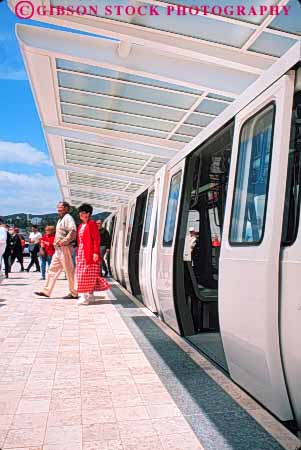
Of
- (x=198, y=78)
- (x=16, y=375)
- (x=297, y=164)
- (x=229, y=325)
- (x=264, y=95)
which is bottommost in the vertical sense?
(x=16, y=375)

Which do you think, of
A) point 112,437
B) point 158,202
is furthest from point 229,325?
point 158,202

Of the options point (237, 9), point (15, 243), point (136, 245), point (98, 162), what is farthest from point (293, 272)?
point (15, 243)

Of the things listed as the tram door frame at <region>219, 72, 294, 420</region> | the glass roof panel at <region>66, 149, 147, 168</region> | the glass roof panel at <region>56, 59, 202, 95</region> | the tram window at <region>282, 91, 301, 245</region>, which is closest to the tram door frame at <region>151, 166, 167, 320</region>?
the glass roof panel at <region>56, 59, 202, 95</region>

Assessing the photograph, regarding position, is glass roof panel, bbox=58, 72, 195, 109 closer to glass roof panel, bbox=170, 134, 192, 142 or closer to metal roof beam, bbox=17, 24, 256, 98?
metal roof beam, bbox=17, 24, 256, 98

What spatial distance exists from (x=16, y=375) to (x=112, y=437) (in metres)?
1.81

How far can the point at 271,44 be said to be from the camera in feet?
28.1

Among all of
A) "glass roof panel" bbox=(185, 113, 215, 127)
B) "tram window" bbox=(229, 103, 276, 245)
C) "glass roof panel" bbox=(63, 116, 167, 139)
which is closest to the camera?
"tram window" bbox=(229, 103, 276, 245)

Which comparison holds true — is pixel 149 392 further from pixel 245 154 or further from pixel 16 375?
pixel 245 154

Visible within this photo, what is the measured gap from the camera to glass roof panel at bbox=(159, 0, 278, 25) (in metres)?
7.29

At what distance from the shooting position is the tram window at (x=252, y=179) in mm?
3547

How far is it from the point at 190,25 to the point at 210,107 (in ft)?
11.5

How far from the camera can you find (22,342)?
630 centimetres

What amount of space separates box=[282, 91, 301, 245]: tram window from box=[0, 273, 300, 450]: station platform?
1313 millimetres

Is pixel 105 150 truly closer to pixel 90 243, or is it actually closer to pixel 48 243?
pixel 48 243
